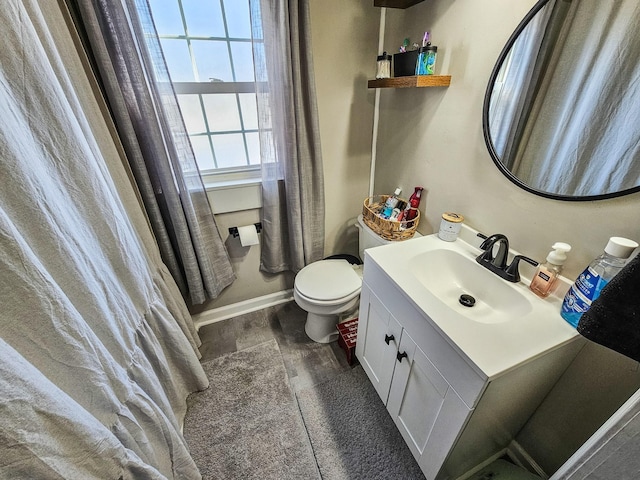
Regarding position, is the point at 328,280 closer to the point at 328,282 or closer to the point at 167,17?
the point at 328,282

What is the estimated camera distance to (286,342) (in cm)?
165

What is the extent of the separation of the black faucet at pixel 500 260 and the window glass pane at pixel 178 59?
5.02 feet

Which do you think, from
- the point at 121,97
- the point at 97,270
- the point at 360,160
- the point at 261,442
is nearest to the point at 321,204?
the point at 360,160

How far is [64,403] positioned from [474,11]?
1.64m

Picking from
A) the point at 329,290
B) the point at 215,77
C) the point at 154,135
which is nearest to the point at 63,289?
the point at 154,135

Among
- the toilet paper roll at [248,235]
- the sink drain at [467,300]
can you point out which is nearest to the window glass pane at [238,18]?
the toilet paper roll at [248,235]

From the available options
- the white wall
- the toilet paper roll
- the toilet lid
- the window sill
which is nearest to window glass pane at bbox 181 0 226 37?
the window sill

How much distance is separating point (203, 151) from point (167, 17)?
22.5 inches

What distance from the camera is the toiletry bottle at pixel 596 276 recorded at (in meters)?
0.64

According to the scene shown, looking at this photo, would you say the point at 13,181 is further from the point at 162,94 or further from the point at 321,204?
the point at 321,204

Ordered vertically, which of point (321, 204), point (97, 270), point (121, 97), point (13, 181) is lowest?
point (321, 204)

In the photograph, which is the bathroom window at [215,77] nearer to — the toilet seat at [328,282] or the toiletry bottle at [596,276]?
the toilet seat at [328,282]

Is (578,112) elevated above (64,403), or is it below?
above

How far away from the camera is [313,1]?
1.22 metres
